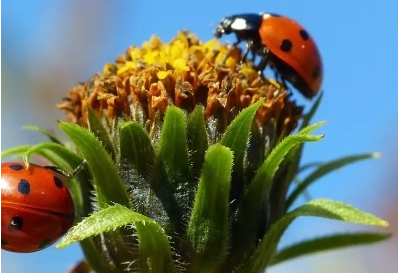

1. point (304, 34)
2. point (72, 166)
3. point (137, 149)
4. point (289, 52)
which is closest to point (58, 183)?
point (72, 166)

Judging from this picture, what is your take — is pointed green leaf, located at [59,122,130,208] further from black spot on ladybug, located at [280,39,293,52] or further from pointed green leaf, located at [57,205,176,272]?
black spot on ladybug, located at [280,39,293,52]

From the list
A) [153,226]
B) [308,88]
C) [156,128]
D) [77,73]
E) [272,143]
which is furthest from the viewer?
[77,73]

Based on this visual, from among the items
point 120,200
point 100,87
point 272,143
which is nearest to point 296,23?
point 272,143

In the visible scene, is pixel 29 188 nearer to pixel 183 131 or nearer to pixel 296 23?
pixel 183 131

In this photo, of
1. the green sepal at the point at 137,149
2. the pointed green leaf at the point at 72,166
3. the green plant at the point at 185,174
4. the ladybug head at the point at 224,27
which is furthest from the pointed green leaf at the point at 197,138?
the ladybug head at the point at 224,27

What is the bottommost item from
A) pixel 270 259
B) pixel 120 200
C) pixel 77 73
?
pixel 270 259

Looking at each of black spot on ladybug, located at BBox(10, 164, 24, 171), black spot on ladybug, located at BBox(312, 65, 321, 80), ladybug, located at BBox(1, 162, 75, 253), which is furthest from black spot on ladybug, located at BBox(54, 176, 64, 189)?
black spot on ladybug, located at BBox(312, 65, 321, 80)
